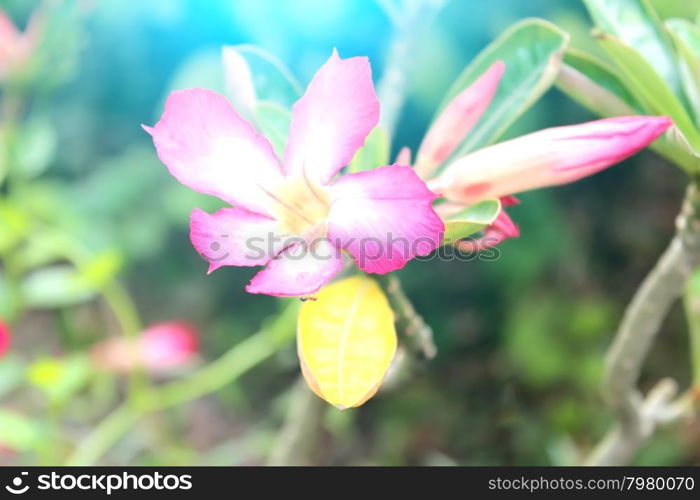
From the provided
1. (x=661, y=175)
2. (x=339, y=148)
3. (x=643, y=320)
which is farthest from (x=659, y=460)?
(x=339, y=148)

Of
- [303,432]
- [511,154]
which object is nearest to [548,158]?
[511,154]

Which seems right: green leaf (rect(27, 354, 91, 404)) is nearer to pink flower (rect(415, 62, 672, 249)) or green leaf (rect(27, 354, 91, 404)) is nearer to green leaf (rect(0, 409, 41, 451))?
green leaf (rect(0, 409, 41, 451))

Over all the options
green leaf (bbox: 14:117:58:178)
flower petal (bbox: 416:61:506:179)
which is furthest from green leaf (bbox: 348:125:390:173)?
green leaf (bbox: 14:117:58:178)

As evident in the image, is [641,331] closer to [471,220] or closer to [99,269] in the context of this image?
[471,220]

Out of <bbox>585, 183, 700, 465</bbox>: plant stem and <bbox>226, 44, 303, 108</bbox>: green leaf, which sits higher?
<bbox>226, 44, 303, 108</bbox>: green leaf
